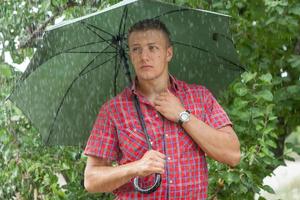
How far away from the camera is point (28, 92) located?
396cm

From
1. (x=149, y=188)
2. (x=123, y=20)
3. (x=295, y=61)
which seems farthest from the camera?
(x=295, y=61)

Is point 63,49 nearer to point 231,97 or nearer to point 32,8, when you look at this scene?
point 231,97

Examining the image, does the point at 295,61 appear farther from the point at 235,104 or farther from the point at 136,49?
the point at 136,49

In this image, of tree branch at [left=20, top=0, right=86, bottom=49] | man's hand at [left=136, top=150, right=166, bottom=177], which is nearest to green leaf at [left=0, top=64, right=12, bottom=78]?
tree branch at [left=20, top=0, right=86, bottom=49]

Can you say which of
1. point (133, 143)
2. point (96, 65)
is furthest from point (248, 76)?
point (133, 143)

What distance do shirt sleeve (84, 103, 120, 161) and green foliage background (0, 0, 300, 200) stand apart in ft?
4.57

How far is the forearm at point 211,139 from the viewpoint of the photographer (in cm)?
338

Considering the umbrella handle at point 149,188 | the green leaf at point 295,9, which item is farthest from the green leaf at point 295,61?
the umbrella handle at point 149,188

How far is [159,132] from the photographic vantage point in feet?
11.3

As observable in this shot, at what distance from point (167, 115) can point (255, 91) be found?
164 cm

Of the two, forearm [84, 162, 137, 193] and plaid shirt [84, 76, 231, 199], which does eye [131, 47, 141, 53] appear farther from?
forearm [84, 162, 137, 193]

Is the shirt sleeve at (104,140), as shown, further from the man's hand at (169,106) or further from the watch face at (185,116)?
the watch face at (185,116)

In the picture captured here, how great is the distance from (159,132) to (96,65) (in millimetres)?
749

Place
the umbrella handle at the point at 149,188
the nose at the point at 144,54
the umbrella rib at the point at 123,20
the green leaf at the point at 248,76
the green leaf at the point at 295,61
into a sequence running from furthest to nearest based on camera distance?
the green leaf at the point at 295,61 → the green leaf at the point at 248,76 → the umbrella rib at the point at 123,20 → the nose at the point at 144,54 → the umbrella handle at the point at 149,188
